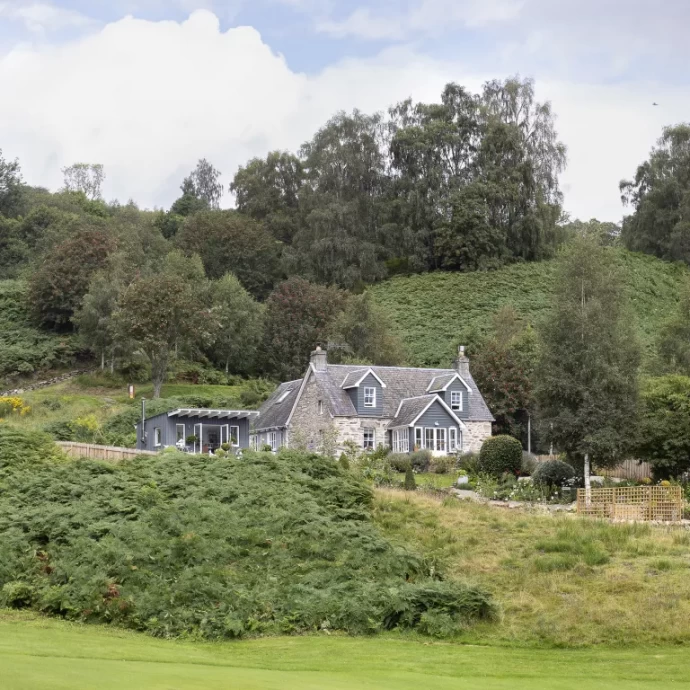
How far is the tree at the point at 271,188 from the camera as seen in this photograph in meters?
99.2

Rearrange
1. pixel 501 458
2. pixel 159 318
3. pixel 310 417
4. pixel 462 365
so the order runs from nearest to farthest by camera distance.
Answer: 1. pixel 501 458
2. pixel 310 417
3. pixel 462 365
4. pixel 159 318

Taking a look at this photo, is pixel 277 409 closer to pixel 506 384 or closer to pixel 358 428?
pixel 358 428

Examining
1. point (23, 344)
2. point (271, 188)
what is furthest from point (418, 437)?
point (271, 188)

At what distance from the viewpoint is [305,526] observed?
2420 centimetres

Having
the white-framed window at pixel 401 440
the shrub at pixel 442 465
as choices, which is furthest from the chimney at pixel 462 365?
the shrub at pixel 442 465

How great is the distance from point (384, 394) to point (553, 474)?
15.5 meters

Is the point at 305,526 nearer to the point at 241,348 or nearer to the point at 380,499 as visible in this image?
the point at 380,499

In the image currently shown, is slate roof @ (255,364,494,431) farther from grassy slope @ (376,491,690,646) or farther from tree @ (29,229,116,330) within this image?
tree @ (29,229,116,330)

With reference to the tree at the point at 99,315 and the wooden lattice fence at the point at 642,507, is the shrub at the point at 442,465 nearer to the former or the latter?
the wooden lattice fence at the point at 642,507

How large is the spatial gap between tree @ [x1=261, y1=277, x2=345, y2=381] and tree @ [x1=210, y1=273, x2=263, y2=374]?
3.26 feet

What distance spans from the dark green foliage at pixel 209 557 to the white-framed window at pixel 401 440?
22.0m

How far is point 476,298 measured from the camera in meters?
86.9

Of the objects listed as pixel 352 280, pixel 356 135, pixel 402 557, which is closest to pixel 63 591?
pixel 402 557

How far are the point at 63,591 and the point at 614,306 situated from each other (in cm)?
2723
